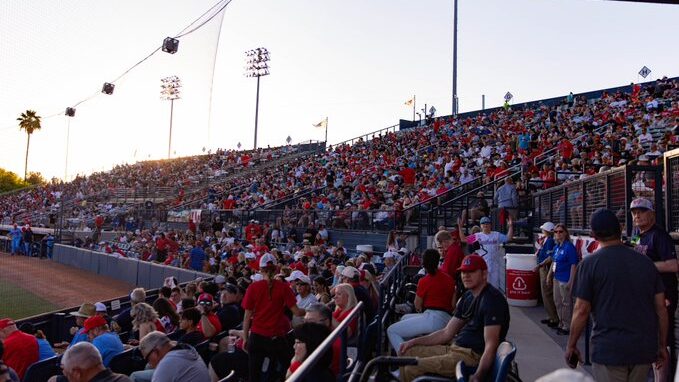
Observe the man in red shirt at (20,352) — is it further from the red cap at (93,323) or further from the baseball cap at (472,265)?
the baseball cap at (472,265)

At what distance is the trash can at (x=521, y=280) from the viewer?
989 centimetres

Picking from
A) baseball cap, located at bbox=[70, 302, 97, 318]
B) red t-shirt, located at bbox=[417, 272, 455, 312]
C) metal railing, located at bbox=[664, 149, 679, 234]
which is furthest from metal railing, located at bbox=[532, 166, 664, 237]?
baseball cap, located at bbox=[70, 302, 97, 318]

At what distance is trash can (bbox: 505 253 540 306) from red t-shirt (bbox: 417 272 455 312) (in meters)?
Answer: 4.29

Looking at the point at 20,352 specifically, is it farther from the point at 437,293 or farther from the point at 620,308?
the point at 620,308

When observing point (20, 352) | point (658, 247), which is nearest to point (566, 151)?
point (658, 247)

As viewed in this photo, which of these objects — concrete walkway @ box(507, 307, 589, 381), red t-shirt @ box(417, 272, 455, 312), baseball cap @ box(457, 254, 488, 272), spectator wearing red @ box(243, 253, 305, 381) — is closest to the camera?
baseball cap @ box(457, 254, 488, 272)

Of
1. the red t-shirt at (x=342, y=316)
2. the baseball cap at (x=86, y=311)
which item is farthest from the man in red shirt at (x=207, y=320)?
the baseball cap at (x=86, y=311)

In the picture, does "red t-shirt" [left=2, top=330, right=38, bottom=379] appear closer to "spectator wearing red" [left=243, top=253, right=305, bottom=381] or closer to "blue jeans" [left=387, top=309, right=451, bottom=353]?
"spectator wearing red" [left=243, top=253, right=305, bottom=381]

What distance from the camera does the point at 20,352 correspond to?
6.68 meters

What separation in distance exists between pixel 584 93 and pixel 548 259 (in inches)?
1021

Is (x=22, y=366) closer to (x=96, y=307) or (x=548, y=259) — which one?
(x=96, y=307)

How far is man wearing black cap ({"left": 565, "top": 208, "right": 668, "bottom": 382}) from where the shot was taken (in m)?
3.55

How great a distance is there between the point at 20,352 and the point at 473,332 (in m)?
5.27

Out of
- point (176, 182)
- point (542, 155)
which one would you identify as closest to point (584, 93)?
point (542, 155)
